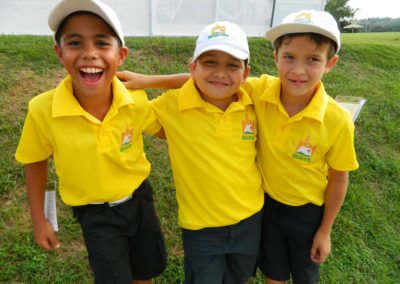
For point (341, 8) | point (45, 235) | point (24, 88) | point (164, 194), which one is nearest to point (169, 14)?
point (24, 88)

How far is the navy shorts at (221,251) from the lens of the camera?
5.73 ft

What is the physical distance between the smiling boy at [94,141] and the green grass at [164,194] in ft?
2.41

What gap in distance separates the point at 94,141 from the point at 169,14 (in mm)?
6961

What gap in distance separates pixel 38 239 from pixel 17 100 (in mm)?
2091

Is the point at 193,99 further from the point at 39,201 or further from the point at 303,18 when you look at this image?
the point at 39,201

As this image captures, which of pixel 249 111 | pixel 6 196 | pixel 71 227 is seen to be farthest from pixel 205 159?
pixel 6 196

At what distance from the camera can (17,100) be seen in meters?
3.33

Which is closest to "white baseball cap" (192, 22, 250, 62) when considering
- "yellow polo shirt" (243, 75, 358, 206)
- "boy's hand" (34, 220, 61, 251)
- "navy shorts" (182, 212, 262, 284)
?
"yellow polo shirt" (243, 75, 358, 206)

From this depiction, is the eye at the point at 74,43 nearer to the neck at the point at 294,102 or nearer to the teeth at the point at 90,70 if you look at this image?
the teeth at the point at 90,70

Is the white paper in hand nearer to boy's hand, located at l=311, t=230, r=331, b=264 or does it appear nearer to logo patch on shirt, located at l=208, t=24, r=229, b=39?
logo patch on shirt, located at l=208, t=24, r=229, b=39

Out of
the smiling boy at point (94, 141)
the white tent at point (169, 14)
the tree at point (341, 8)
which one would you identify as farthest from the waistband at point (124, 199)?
the tree at point (341, 8)

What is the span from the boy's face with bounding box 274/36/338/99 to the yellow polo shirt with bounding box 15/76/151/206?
746 mm

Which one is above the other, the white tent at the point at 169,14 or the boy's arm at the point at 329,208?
the white tent at the point at 169,14

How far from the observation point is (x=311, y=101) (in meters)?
1.67
